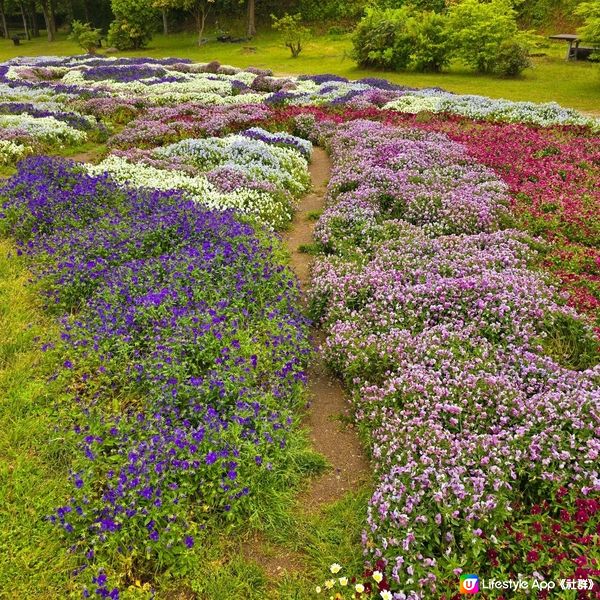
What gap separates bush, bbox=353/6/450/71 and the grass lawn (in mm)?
1060

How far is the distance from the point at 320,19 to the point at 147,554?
6745 centimetres

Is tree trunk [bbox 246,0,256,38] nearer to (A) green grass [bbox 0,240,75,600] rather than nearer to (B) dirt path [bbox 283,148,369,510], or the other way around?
(A) green grass [bbox 0,240,75,600]

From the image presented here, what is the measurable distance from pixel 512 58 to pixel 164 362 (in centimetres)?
3700

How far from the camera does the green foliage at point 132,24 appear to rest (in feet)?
184

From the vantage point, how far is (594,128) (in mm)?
19000

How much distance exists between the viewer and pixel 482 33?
35844mm

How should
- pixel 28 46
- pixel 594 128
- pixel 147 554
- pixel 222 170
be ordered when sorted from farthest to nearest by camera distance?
pixel 28 46
pixel 594 128
pixel 222 170
pixel 147 554

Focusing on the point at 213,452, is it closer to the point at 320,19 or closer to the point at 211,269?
the point at 211,269

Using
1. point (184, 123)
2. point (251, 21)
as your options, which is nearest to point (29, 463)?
point (184, 123)

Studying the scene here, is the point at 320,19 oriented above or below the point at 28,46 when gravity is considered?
above

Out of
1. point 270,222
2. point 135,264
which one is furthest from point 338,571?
point 270,222

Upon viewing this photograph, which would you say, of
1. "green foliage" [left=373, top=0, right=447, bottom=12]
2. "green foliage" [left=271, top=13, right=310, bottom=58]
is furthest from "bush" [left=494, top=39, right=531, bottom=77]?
"green foliage" [left=271, top=13, right=310, bottom=58]

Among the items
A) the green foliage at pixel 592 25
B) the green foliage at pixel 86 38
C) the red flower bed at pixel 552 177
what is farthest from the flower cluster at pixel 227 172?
the green foliage at pixel 86 38

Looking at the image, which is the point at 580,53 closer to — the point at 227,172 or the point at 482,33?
the point at 482,33
